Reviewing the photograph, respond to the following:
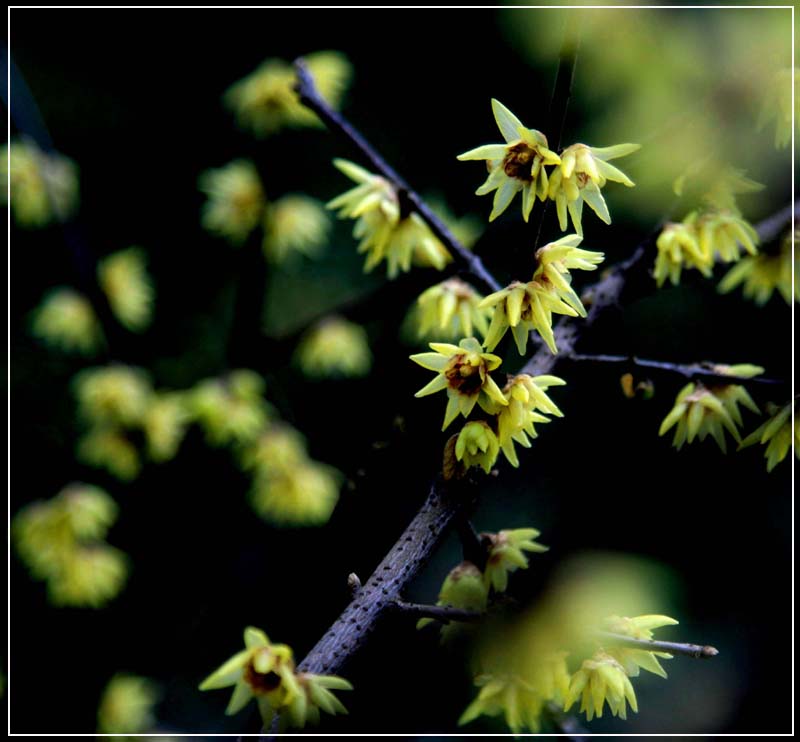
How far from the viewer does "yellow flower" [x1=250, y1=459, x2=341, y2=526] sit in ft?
4.17

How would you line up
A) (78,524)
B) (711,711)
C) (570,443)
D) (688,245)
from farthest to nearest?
(711,711), (570,443), (78,524), (688,245)

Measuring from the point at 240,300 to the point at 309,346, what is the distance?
0.15 metres

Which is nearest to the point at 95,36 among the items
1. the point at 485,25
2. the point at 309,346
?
the point at 485,25

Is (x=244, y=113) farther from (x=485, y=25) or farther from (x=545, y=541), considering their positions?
(x=545, y=541)

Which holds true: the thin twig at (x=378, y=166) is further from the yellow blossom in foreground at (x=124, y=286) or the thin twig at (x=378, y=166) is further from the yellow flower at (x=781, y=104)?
the yellow blossom in foreground at (x=124, y=286)

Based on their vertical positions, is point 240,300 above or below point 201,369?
above

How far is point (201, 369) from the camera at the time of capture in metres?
1.91

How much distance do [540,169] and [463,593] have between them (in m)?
0.35

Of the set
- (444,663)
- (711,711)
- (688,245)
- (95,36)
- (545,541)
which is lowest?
(711,711)

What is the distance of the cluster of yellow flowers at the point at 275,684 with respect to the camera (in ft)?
1.62

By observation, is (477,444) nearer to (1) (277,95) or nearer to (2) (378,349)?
(2) (378,349)

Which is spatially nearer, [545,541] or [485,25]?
[485,25]

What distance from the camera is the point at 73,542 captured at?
4.05 feet

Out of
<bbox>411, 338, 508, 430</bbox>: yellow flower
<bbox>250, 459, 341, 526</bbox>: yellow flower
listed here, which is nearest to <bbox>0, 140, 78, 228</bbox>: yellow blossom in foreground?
<bbox>250, 459, 341, 526</bbox>: yellow flower
